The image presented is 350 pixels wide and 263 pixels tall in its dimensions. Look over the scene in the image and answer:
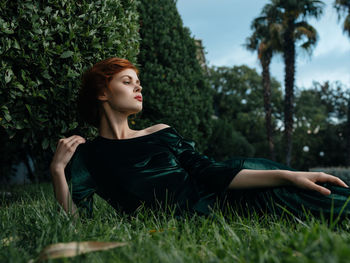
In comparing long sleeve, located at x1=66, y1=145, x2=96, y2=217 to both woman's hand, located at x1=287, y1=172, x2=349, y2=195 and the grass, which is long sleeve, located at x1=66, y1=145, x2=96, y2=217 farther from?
woman's hand, located at x1=287, y1=172, x2=349, y2=195

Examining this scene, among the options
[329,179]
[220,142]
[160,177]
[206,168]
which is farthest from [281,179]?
[220,142]

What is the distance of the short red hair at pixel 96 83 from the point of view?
9.45 ft

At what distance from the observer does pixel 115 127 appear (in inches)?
113

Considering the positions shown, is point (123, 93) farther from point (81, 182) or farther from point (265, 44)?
point (265, 44)

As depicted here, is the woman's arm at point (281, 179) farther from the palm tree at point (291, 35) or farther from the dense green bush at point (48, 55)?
the palm tree at point (291, 35)

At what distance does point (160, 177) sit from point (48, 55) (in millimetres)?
1764

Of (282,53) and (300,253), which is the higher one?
(282,53)

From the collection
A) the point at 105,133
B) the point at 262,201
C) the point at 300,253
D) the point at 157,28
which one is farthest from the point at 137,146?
the point at 157,28

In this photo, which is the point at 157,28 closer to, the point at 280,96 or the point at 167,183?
the point at 167,183

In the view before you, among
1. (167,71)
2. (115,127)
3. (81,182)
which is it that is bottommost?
(81,182)

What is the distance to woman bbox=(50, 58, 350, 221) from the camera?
7.55ft

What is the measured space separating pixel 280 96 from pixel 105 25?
3981cm

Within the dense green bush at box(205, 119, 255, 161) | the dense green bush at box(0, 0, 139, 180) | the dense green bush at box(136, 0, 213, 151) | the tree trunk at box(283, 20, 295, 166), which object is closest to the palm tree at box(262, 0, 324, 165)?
the tree trunk at box(283, 20, 295, 166)

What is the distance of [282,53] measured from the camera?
2023cm
